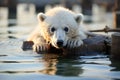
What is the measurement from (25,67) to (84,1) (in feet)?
65.4

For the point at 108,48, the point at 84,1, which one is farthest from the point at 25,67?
the point at 84,1

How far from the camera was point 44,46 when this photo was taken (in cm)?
823

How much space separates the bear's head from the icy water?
1.13 feet

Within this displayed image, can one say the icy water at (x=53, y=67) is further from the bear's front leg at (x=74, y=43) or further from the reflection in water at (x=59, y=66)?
the bear's front leg at (x=74, y=43)

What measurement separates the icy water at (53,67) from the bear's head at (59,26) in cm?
35

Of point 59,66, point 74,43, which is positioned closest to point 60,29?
point 74,43

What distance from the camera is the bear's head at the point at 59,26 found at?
755 centimetres

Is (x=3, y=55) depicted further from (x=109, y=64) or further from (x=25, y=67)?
(x=109, y=64)

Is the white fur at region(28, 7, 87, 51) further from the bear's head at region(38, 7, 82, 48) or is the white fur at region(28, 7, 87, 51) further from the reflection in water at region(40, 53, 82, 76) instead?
the reflection in water at region(40, 53, 82, 76)

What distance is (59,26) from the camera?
304 inches

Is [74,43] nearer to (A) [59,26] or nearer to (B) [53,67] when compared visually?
(A) [59,26]

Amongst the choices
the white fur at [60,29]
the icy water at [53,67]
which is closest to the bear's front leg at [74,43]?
the white fur at [60,29]

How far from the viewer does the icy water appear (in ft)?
18.4

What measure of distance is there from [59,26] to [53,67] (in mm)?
1353
